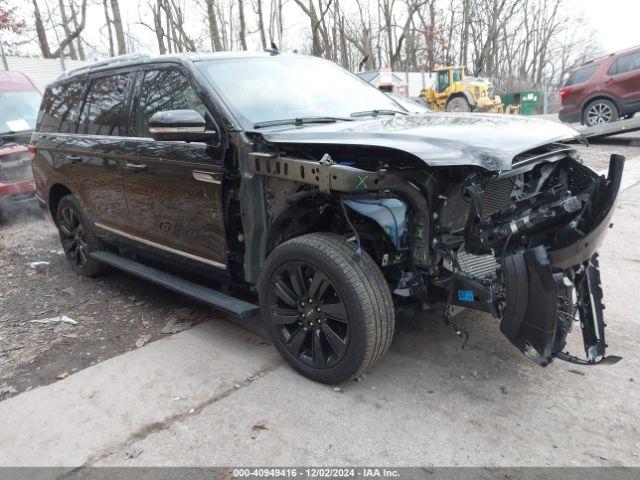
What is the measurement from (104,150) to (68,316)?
4.66ft

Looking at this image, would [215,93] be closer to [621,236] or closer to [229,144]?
[229,144]

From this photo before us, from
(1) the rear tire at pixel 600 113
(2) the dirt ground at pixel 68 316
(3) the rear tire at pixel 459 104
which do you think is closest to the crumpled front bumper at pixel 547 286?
(2) the dirt ground at pixel 68 316

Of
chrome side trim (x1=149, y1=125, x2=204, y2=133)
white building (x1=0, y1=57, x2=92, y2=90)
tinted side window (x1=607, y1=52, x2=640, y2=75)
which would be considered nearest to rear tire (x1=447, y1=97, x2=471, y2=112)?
tinted side window (x1=607, y1=52, x2=640, y2=75)

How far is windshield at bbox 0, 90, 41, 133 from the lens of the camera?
8449 mm

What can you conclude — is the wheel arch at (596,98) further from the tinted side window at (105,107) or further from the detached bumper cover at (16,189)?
the detached bumper cover at (16,189)

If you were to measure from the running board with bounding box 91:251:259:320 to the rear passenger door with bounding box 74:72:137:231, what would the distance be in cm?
29

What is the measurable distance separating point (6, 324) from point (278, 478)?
10.2 feet

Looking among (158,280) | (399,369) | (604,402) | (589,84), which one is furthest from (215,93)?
(589,84)

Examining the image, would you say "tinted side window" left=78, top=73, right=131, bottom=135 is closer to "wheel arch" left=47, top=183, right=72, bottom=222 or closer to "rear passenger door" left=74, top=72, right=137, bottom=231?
"rear passenger door" left=74, top=72, right=137, bottom=231

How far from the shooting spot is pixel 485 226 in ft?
8.38

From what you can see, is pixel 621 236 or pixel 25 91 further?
pixel 25 91

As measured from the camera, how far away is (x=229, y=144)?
3.20 metres

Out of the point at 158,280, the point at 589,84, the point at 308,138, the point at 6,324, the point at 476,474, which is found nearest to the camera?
the point at 476,474

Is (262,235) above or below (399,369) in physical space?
above
